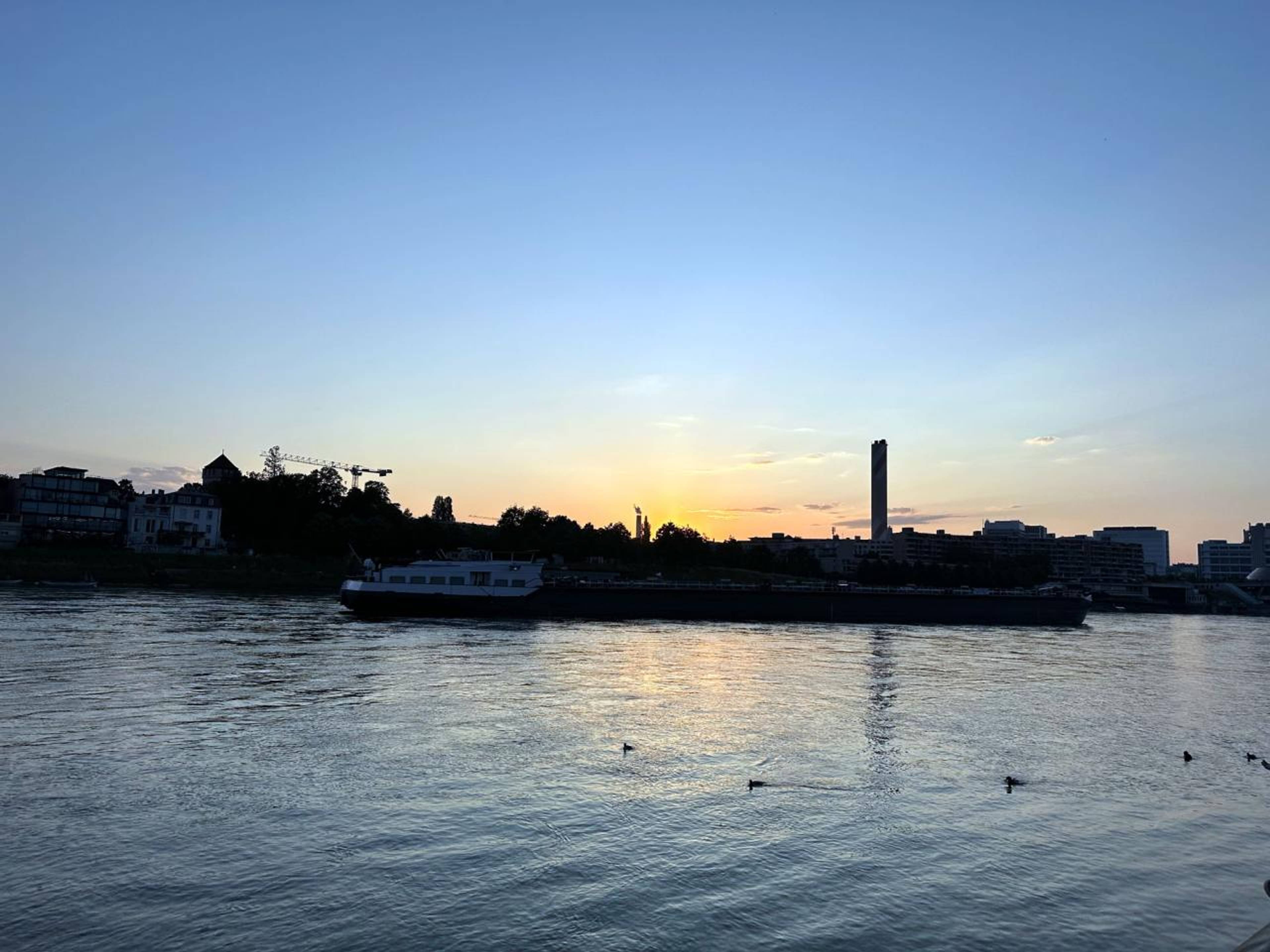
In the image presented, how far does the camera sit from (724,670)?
158 ft

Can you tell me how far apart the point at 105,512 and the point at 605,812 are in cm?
18613

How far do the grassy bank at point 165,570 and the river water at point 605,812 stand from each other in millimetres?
80957

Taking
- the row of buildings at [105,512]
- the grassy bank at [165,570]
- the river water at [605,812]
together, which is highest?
the row of buildings at [105,512]

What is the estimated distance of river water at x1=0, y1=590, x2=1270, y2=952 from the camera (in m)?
13.8

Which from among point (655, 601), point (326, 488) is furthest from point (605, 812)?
point (326, 488)

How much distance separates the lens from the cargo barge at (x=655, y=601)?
8219cm

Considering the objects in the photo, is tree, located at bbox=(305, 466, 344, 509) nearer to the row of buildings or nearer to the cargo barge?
the row of buildings

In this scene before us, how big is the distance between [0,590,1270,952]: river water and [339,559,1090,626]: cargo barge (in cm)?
3854

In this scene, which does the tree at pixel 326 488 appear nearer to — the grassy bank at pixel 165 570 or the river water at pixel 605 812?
the grassy bank at pixel 165 570

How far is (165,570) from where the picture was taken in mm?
119000

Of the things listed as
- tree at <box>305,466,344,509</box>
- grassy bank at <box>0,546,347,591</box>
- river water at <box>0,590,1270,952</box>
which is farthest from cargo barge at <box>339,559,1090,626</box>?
tree at <box>305,466,344,509</box>

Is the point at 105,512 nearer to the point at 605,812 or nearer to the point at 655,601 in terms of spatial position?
the point at 655,601

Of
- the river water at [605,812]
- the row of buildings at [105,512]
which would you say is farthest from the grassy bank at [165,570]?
the river water at [605,812]

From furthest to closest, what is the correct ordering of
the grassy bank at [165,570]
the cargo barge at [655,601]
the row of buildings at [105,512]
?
the row of buildings at [105,512] → the grassy bank at [165,570] → the cargo barge at [655,601]
